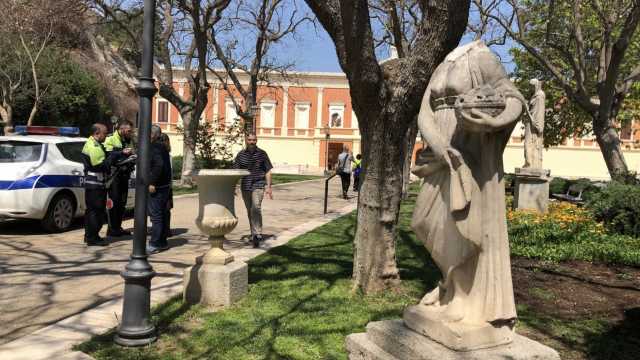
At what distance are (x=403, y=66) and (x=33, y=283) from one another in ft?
15.9

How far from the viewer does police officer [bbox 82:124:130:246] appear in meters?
8.55

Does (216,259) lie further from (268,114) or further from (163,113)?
(163,113)

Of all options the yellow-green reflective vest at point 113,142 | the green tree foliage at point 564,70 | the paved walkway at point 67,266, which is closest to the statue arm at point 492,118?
the paved walkway at point 67,266

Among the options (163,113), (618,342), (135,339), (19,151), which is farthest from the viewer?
(163,113)

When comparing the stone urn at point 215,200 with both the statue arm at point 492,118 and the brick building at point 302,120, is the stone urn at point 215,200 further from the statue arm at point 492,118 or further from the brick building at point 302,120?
the brick building at point 302,120

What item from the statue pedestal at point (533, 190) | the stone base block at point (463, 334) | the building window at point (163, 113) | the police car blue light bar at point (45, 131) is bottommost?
the stone base block at point (463, 334)

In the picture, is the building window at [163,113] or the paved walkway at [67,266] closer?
the paved walkway at [67,266]

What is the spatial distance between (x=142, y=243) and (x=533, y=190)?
11409 mm

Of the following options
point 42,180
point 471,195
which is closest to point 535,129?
point 42,180

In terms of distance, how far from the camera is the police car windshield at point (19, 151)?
9.38m

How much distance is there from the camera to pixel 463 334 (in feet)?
9.72

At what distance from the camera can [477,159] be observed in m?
3.02

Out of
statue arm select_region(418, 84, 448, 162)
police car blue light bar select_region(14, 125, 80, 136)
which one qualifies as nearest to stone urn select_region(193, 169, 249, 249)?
statue arm select_region(418, 84, 448, 162)

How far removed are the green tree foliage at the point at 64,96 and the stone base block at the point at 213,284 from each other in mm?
22386
